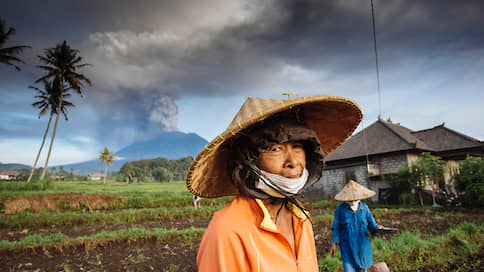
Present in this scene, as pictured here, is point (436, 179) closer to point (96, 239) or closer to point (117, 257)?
point (117, 257)

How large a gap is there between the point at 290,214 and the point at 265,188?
31 centimetres

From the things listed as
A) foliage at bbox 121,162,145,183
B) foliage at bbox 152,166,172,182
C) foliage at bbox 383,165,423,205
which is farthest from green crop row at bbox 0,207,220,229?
foliage at bbox 152,166,172,182

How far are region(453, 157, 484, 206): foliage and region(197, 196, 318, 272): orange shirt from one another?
58.8ft

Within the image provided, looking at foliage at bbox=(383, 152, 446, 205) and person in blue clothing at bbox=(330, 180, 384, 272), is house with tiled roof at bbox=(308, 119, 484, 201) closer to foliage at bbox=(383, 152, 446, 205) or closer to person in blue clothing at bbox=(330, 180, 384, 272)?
foliage at bbox=(383, 152, 446, 205)

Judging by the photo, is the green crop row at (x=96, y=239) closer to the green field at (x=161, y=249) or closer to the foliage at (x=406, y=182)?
the green field at (x=161, y=249)

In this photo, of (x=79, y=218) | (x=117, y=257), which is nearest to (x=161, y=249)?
(x=117, y=257)

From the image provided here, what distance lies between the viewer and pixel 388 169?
19062 millimetres

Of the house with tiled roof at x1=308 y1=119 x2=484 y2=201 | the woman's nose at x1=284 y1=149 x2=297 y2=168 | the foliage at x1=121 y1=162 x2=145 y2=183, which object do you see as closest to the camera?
the woman's nose at x1=284 y1=149 x2=297 y2=168

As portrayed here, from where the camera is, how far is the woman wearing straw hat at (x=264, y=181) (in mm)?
1185

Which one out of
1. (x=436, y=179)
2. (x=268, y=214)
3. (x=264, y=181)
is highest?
(x=264, y=181)

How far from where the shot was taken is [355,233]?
4074 mm

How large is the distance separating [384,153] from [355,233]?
17653 millimetres

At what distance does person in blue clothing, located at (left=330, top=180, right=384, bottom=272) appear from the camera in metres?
3.95

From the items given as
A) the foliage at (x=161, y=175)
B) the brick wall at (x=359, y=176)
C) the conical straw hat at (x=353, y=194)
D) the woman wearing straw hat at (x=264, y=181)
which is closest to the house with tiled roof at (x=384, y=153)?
the brick wall at (x=359, y=176)
